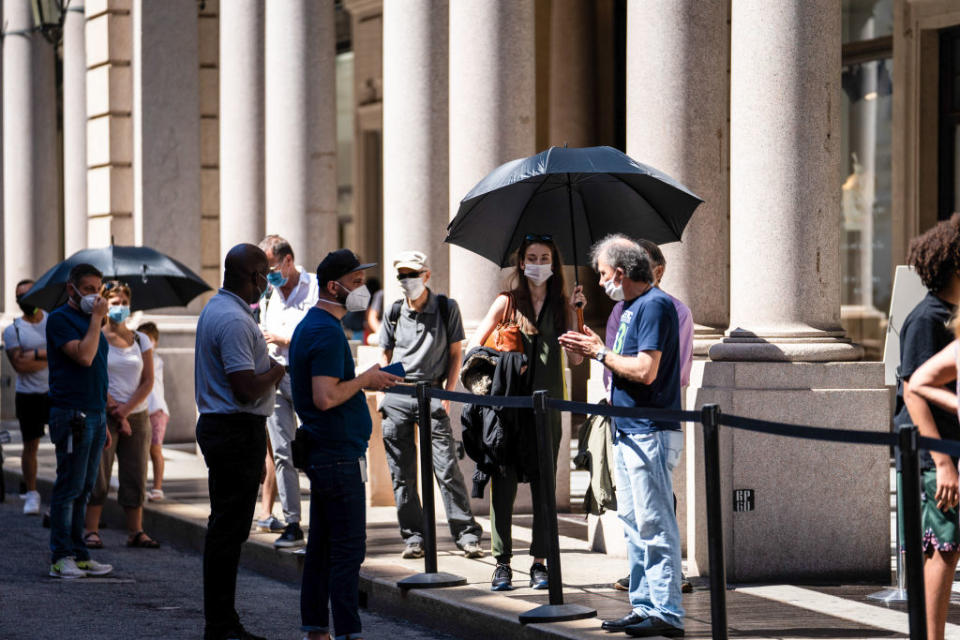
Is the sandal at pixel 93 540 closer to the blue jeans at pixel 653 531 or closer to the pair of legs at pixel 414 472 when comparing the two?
the pair of legs at pixel 414 472

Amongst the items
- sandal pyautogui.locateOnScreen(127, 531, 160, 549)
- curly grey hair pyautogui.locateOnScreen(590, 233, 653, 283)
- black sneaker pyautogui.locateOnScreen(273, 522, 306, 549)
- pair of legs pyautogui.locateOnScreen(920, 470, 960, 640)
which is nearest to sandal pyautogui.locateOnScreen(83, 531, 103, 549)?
sandal pyautogui.locateOnScreen(127, 531, 160, 549)

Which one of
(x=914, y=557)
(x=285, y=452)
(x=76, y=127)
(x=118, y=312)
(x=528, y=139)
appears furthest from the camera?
(x=76, y=127)

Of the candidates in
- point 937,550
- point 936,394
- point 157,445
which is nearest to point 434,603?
point 937,550

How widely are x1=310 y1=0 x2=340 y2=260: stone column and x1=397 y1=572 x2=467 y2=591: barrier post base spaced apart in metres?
6.81

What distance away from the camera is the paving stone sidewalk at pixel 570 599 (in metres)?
7.46

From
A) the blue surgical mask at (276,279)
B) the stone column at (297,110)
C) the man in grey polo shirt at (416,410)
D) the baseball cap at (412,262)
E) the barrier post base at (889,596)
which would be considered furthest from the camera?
the stone column at (297,110)

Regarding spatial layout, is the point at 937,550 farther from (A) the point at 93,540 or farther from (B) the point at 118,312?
(A) the point at 93,540

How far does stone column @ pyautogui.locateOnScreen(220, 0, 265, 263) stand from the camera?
16391mm

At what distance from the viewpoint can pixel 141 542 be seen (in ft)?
37.7

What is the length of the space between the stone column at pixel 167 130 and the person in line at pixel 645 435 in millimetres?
11227

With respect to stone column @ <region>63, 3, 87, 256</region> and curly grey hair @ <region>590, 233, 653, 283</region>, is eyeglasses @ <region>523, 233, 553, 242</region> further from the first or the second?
stone column @ <region>63, 3, 87, 256</region>

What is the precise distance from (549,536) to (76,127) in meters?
14.9

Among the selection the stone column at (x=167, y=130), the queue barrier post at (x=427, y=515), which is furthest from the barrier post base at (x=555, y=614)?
the stone column at (x=167, y=130)

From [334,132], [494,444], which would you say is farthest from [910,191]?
[494,444]
